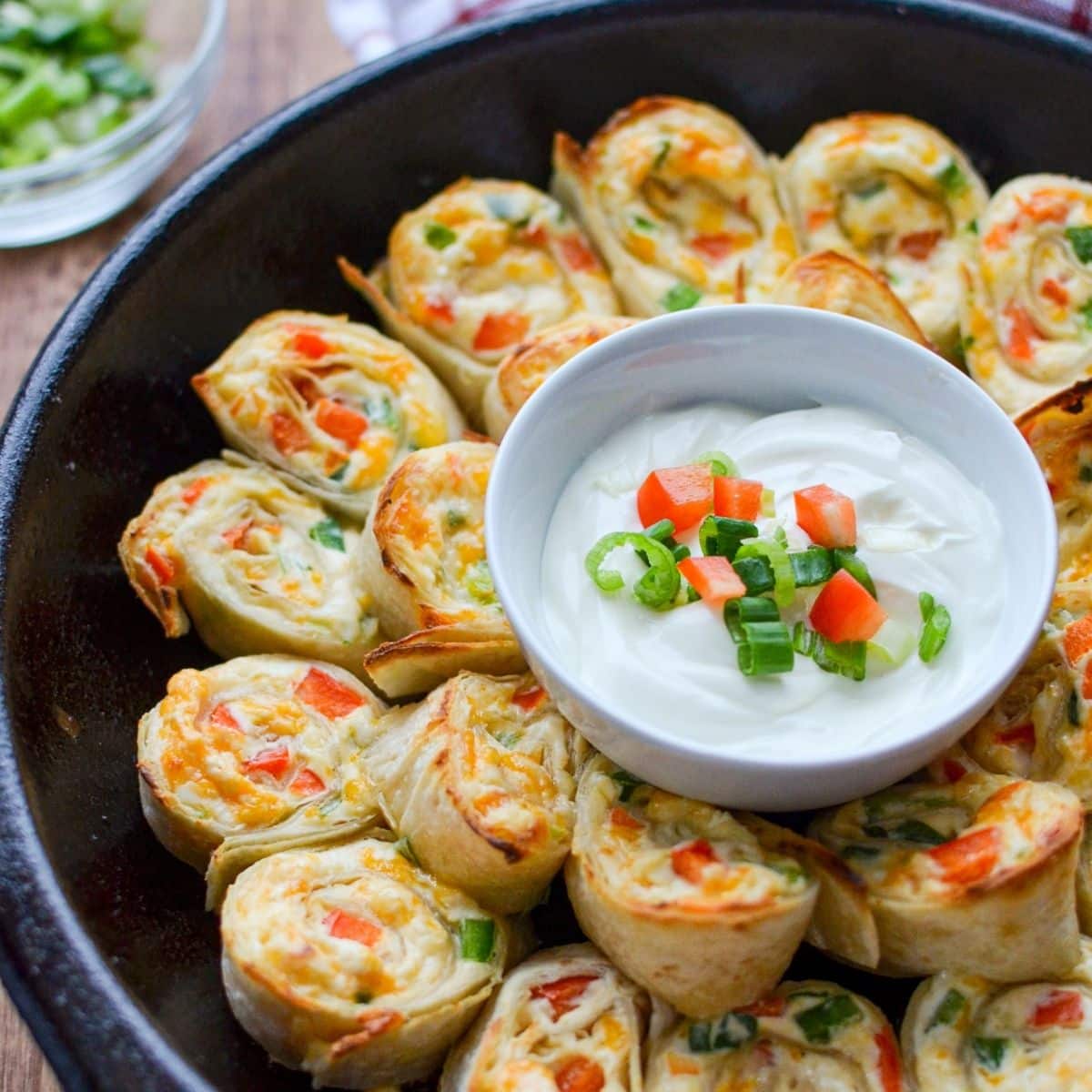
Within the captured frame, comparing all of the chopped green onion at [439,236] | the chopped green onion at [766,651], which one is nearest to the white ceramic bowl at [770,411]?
the chopped green onion at [766,651]

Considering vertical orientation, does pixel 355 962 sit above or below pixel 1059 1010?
above

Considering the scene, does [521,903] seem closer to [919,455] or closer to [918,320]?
[919,455]

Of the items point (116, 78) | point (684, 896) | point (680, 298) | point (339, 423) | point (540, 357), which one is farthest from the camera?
point (116, 78)

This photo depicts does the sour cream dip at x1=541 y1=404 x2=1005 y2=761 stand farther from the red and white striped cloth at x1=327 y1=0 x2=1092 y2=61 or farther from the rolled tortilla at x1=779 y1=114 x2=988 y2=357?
the red and white striped cloth at x1=327 y1=0 x2=1092 y2=61

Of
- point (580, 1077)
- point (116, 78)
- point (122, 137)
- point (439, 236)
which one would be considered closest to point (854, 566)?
point (580, 1077)

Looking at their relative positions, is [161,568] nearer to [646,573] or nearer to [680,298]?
[646,573]

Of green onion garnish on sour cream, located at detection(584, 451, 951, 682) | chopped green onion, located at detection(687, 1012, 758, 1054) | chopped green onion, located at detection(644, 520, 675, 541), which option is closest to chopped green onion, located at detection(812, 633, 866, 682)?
green onion garnish on sour cream, located at detection(584, 451, 951, 682)

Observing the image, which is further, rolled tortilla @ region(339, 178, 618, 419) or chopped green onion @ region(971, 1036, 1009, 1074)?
rolled tortilla @ region(339, 178, 618, 419)
